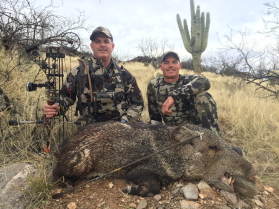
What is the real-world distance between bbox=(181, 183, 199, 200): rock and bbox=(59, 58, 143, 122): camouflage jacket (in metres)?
1.43

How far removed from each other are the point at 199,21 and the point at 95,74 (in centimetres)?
932

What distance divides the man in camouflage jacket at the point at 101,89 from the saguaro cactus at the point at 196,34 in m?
8.79

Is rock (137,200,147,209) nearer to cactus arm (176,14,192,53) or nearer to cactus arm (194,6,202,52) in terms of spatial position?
cactus arm (194,6,202,52)

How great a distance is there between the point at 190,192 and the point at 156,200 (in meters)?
0.32

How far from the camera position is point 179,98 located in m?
3.35

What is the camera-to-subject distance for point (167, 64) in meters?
3.71

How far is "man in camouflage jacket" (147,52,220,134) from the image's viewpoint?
3258mm

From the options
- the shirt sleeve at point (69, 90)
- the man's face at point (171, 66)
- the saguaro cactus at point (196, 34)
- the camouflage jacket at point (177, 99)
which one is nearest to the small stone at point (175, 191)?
the camouflage jacket at point (177, 99)

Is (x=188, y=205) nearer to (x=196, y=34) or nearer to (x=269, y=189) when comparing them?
(x=269, y=189)

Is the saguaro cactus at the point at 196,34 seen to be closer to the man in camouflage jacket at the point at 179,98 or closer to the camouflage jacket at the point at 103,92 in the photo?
the man in camouflage jacket at the point at 179,98

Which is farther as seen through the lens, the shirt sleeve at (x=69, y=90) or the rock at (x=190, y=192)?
the shirt sleeve at (x=69, y=90)

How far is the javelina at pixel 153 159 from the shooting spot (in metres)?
2.17

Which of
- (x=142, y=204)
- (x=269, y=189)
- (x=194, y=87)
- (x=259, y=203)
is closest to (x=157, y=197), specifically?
(x=142, y=204)

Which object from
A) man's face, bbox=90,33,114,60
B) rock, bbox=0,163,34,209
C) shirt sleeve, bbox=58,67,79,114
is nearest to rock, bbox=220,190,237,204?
rock, bbox=0,163,34,209
